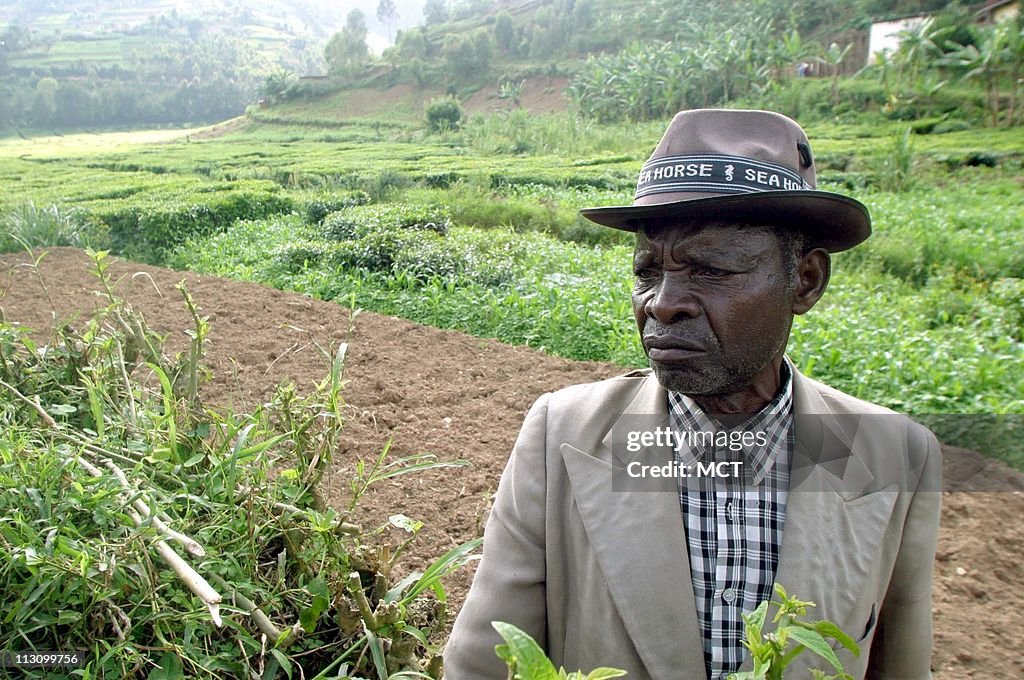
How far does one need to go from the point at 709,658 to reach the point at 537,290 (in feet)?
16.6

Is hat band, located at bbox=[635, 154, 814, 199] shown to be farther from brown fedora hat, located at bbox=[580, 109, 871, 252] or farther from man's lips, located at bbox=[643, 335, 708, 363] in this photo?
man's lips, located at bbox=[643, 335, 708, 363]

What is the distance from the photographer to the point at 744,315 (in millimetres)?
1039

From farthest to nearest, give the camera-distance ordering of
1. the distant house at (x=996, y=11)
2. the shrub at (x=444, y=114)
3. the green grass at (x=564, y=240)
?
the shrub at (x=444, y=114)
the distant house at (x=996, y=11)
the green grass at (x=564, y=240)

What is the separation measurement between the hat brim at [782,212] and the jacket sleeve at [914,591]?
0.34 metres

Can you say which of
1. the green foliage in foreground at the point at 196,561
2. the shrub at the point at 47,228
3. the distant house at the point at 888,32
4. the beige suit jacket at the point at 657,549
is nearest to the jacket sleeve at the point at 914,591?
the beige suit jacket at the point at 657,549

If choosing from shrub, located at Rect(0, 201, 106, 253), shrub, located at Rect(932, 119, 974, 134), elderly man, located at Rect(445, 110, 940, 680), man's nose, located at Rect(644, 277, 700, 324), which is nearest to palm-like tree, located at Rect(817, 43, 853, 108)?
shrub, located at Rect(932, 119, 974, 134)

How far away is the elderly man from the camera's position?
1.02 metres

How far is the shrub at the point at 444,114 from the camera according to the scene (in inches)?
629

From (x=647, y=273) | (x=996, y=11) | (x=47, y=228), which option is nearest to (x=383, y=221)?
(x=47, y=228)

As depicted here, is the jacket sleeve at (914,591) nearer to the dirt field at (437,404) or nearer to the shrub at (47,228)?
the dirt field at (437,404)

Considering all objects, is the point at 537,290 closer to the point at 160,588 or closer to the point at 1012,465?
the point at 1012,465

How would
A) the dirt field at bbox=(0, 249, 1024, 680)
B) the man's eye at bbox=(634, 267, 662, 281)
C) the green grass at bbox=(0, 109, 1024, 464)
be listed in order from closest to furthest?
the man's eye at bbox=(634, 267, 662, 281) < the dirt field at bbox=(0, 249, 1024, 680) < the green grass at bbox=(0, 109, 1024, 464)

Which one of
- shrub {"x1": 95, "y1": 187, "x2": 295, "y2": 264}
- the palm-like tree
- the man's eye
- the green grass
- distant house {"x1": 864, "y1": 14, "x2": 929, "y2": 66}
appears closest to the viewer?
the man's eye

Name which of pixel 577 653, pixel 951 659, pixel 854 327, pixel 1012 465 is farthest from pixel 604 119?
pixel 577 653
